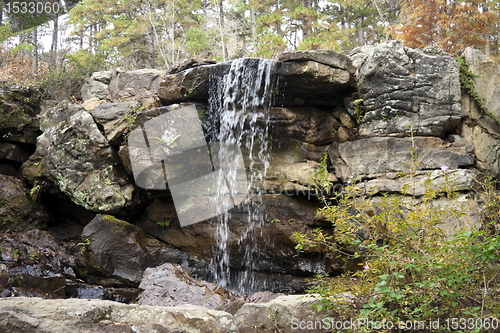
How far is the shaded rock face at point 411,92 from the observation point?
21.6 feet

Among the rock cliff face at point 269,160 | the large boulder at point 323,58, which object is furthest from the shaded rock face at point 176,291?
the large boulder at point 323,58

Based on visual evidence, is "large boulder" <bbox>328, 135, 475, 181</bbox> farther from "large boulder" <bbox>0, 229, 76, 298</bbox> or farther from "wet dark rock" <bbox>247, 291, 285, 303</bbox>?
"large boulder" <bbox>0, 229, 76, 298</bbox>

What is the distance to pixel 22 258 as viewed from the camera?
20.5 feet

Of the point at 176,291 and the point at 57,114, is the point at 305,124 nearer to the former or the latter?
the point at 176,291

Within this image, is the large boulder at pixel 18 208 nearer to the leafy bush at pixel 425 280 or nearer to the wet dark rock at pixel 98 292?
the wet dark rock at pixel 98 292

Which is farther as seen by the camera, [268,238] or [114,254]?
[268,238]

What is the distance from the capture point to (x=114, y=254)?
671 centimetres

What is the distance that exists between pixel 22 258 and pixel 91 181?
1.92 metres

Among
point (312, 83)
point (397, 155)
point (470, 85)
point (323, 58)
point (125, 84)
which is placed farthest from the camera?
point (125, 84)

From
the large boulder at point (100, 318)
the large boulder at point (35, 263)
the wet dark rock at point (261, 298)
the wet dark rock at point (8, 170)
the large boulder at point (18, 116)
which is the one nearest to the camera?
the large boulder at point (100, 318)

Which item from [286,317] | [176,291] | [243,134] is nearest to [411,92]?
[243,134]

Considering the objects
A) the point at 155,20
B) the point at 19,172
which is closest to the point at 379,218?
the point at 19,172

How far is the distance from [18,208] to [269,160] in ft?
18.9

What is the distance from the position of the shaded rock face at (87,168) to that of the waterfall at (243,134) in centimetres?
223
